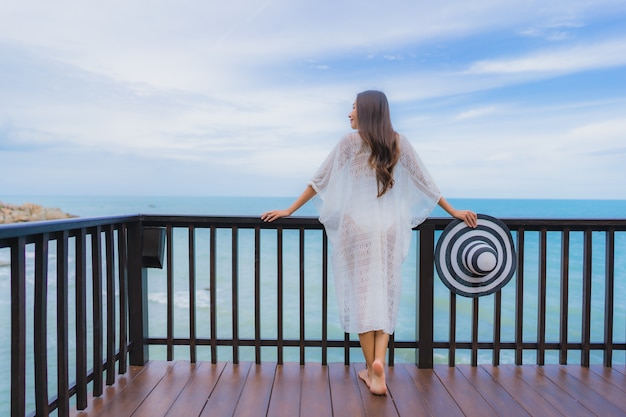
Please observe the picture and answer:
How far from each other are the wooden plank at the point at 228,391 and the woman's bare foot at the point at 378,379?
0.69 m

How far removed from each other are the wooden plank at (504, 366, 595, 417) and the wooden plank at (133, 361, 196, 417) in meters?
1.87

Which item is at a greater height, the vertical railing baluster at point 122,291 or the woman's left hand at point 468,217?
the woman's left hand at point 468,217

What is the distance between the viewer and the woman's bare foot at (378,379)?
2289 mm

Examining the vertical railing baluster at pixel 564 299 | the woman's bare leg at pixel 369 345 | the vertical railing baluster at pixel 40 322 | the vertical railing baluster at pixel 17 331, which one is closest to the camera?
the vertical railing baluster at pixel 17 331

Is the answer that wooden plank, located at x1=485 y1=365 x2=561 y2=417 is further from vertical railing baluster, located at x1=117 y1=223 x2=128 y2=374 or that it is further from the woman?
vertical railing baluster, located at x1=117 y1=223 x2=128 y2=374

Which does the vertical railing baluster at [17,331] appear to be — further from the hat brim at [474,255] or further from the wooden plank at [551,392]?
the wooden plank at [551,392]

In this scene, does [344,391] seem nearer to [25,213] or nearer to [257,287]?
[257,287]

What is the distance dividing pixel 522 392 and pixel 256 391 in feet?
4.53

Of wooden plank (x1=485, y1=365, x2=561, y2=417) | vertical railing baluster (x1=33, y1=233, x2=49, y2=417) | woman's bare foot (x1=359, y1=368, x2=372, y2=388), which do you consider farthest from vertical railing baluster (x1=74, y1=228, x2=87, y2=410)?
wooden plank (x1=485, y1=365, x2=561, y2=417)

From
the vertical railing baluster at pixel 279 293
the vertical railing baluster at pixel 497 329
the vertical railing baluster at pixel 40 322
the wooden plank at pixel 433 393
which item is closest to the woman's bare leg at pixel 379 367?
the wooden plank at pixel 433 393

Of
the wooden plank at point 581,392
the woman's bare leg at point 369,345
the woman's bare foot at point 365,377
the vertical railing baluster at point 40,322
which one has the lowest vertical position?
the wooden plank at point 581,392

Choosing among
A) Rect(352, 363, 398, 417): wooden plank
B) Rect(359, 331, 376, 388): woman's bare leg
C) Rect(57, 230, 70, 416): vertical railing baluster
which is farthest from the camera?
Rect(359, 331, 376, 388): woman's bare leg

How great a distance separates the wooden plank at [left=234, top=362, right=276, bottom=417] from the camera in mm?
2142

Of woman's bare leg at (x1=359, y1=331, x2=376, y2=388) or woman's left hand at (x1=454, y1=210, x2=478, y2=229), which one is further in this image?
woman's left hand at (x1=454, y1=210, x2=478, y2=229)
